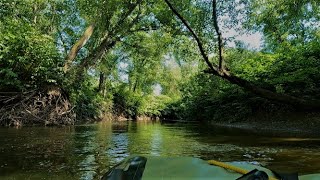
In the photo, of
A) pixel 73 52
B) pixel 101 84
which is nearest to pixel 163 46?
pixel 73 52

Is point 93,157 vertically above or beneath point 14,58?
beneath

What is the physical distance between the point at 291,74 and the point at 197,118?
12.5 meters

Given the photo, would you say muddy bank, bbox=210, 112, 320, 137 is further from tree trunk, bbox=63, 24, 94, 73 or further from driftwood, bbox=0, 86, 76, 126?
tree trunk, bbox=63, 24, 94, 73

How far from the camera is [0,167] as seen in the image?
534 centimetres

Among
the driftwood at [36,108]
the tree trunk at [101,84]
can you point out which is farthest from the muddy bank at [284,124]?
the tree trunk at [101,84]

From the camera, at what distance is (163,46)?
20.5m

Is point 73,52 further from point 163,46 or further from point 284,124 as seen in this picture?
point 284,124

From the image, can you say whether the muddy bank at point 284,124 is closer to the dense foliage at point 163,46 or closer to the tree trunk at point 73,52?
the dense foliage at point 163,46

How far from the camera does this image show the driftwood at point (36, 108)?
14.9 meters

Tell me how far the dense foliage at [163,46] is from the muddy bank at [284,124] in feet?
1.49

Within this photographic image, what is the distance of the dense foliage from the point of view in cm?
1280

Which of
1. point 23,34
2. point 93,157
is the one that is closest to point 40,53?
point 23,34

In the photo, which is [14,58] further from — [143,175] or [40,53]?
[143,175]

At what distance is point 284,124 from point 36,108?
11.1 meters
